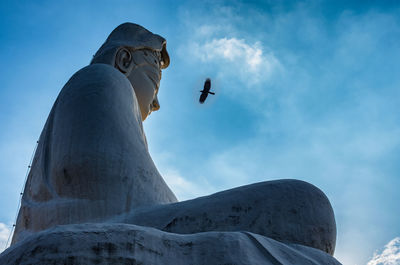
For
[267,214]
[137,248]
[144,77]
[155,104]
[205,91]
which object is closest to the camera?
[137,248]

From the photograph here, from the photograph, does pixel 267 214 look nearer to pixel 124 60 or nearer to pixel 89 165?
pixel 89 165

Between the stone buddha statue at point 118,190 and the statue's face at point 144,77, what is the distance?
1.08m

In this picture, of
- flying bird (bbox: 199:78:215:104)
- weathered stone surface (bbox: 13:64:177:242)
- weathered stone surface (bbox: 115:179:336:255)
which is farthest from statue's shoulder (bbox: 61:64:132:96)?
flying bird (bbox: 199:78:215:104)

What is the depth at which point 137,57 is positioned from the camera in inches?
234

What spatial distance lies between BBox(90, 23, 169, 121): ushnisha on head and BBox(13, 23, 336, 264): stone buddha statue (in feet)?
3.19

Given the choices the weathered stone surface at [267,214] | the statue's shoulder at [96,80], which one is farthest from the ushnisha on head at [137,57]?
the weathered stone surface at [267,214]

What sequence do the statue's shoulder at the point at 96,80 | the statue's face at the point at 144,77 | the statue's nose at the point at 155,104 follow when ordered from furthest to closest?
the statue's nose at the point at 155,104
the statue's face at the point at 144,77
the statue's shoulder at the point at 96,80

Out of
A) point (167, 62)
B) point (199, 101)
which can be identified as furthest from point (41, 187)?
point (199, 101)

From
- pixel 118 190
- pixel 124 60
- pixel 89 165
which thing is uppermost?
pixel 124 60

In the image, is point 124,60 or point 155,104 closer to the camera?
point 124,60

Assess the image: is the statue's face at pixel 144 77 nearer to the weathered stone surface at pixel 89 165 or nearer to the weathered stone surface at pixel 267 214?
the weathered stone surface at pixel 89 165

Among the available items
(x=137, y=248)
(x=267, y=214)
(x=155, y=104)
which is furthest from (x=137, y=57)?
(x=137, y=248)

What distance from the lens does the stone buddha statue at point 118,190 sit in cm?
316

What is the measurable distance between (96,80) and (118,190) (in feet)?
4.10
